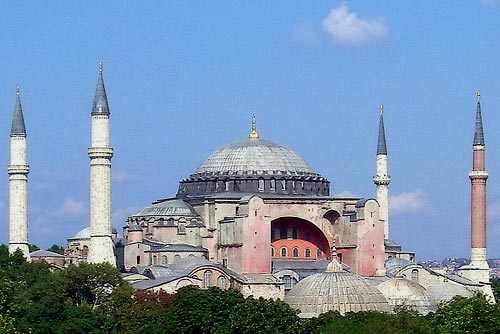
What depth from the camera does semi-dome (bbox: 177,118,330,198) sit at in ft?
249

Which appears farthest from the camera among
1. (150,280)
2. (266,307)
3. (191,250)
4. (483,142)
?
(483,142)

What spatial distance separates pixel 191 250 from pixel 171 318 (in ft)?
56.2

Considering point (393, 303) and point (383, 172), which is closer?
point (393, 303)

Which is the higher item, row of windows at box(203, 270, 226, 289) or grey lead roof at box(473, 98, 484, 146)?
grey lead roof at box(473, 98, 484, 146)

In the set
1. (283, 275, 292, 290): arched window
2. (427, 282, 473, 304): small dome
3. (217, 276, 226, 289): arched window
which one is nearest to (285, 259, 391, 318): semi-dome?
(427, 282, 473, 304): small dome

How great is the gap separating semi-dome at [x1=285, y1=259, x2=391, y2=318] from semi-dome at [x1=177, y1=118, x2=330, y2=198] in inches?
581

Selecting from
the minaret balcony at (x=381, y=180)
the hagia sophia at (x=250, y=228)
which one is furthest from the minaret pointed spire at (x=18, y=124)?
the minaret balcony at (x=381, y=180)

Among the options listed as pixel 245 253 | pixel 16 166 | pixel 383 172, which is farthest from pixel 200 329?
pixel 383 172

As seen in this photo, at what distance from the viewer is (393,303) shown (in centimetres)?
6262

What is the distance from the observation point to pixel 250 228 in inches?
2790

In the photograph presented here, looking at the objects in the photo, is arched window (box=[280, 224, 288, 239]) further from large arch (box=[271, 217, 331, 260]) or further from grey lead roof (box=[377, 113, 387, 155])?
grey lead roof (box=[377, 113, 387, 155])

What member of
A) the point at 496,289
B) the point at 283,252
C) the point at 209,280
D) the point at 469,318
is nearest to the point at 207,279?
the point at 209,280

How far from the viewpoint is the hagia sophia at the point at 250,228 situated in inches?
2714

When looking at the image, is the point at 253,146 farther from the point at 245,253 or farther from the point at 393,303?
the point at 393,303
